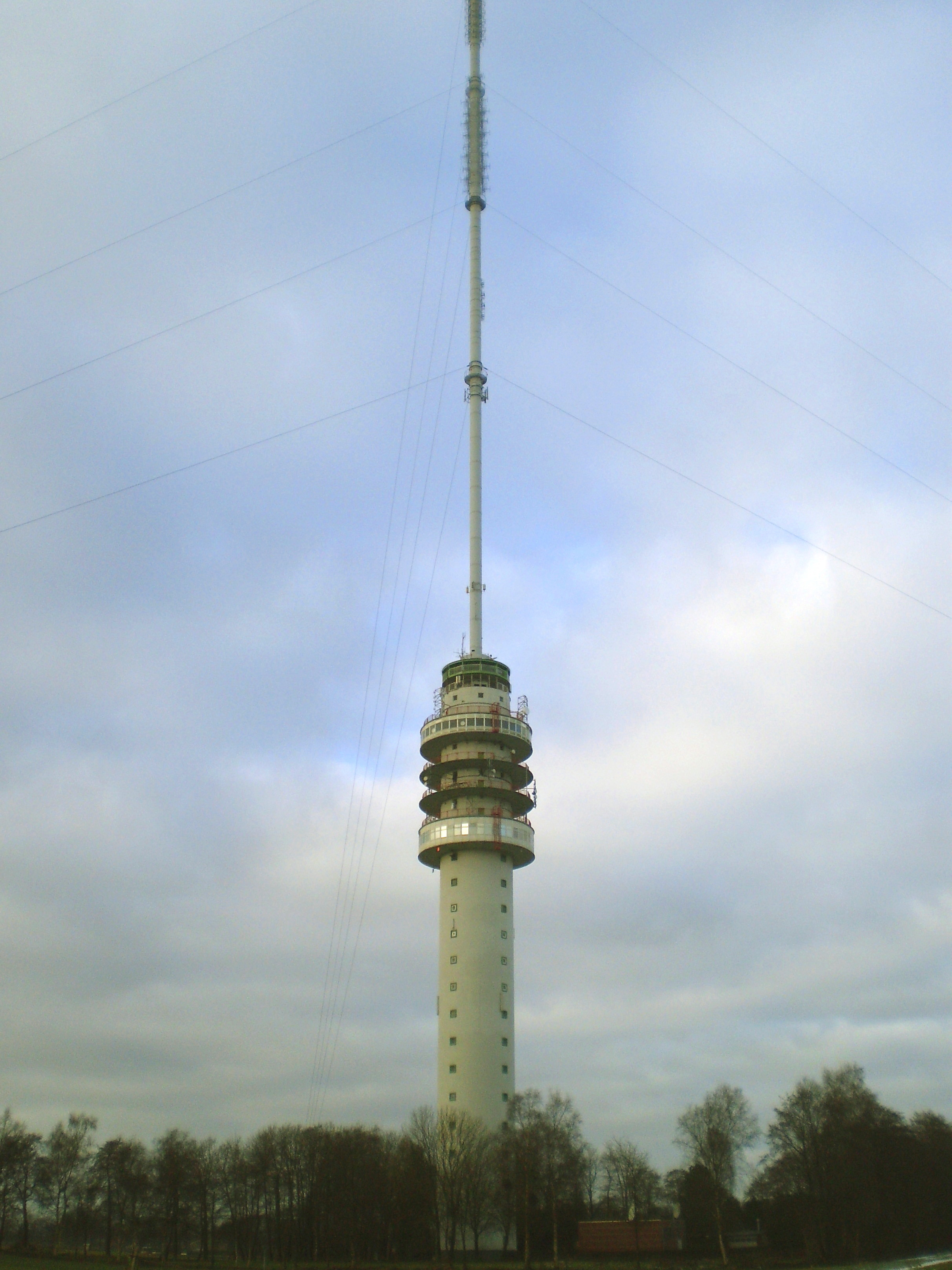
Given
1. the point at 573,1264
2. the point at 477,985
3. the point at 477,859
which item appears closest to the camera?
the point at 573,1264

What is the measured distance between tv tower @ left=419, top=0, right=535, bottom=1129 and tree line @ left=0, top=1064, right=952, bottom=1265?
17.4ft

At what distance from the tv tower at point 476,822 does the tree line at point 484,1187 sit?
5.29 metres

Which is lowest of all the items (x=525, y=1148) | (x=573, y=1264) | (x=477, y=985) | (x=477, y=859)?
(x=573, y=1264)

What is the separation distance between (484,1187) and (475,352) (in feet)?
241

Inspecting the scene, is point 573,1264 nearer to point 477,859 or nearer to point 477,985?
point 477,985

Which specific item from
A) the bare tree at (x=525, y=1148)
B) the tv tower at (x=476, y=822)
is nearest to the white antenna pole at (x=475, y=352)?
the tv tower at (x=476, y=822)

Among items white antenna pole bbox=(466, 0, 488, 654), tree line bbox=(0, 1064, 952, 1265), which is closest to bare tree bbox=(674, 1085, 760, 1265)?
tree line bbox=(0, 1064, 952, 1265)

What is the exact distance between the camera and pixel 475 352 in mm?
107062

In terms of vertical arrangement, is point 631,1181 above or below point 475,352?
below

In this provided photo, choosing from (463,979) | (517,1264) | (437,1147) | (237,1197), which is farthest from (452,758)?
(237,1197)

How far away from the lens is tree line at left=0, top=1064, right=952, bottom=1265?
9256cm

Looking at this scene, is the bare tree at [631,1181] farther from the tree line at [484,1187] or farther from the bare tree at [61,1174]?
the bare tree at [61,1174]

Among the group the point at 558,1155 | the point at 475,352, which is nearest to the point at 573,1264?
the point at 558,1155

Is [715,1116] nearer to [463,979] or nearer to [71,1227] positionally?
[463,979]
